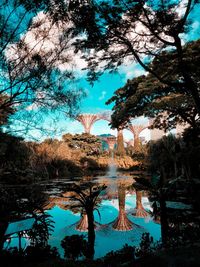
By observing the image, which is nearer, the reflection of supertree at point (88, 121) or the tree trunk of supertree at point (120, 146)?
the tree trunk of supertree at point (120, 146)

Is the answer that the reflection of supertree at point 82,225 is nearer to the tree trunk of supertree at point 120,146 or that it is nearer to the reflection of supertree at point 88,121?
the tree trunk of supertree at point 120,146

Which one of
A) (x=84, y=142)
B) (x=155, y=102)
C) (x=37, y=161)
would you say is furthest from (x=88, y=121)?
(x=155, y=102)

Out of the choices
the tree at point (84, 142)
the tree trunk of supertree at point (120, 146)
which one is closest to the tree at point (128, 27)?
the tree at point (84, 142)

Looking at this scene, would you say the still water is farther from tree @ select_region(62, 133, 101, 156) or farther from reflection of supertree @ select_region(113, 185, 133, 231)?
tree @ select_region(62, 133, 101, 156)

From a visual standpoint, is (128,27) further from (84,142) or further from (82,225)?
(84,142)

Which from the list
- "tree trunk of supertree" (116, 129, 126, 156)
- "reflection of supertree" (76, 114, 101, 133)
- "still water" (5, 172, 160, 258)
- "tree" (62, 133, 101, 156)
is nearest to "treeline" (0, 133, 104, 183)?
"still water" (5, 172, 160, 258)

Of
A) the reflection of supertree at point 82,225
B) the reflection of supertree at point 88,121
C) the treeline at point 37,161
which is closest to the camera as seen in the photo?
the reflection of supertree at point 82,225

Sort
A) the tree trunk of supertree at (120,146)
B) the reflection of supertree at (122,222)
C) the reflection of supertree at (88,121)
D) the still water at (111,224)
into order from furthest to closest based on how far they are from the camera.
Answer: the reflection of supertree at (88,121) < the tree trunk of supertree at (120,146) < the reflection of supertree at (122,222) < the still water at (111,224)

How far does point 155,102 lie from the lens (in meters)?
10.9

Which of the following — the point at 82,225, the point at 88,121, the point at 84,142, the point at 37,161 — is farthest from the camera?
the point at 88,121

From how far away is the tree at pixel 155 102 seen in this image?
10.4 metres

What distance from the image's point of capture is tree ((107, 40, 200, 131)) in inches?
411

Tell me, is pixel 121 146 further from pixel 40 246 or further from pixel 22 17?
pixel 40 246

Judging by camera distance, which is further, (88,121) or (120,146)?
(88,121)
